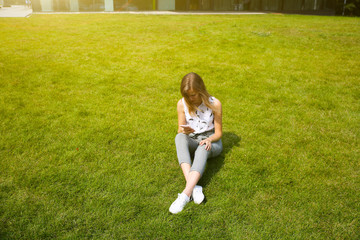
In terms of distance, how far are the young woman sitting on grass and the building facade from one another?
83.6 ft

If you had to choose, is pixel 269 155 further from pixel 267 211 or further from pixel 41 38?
pixel 41 38

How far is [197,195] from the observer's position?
2791mm

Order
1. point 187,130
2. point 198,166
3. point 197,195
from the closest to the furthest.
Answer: point 197,195 → point 198,166 → point 187,130

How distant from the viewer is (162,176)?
3.20m

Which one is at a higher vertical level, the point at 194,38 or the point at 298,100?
the point at 194,38

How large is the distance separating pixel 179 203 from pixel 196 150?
69cm

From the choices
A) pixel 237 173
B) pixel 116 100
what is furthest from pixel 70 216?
pixel 116 100

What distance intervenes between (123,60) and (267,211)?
628cm

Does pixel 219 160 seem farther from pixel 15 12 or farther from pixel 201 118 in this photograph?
pixel 15 12

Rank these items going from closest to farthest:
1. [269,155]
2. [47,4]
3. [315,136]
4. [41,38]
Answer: [269,155] → [315,136] → [41,38] → [47,4]

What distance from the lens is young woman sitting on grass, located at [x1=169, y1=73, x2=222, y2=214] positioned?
297 centimetres

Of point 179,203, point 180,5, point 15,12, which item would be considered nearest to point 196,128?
point 179,203

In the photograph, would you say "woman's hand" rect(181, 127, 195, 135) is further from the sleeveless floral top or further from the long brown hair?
the long brown hair

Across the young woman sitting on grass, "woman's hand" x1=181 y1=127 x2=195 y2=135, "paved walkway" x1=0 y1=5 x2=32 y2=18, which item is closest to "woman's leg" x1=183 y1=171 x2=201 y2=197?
the young woman sitting on grass
